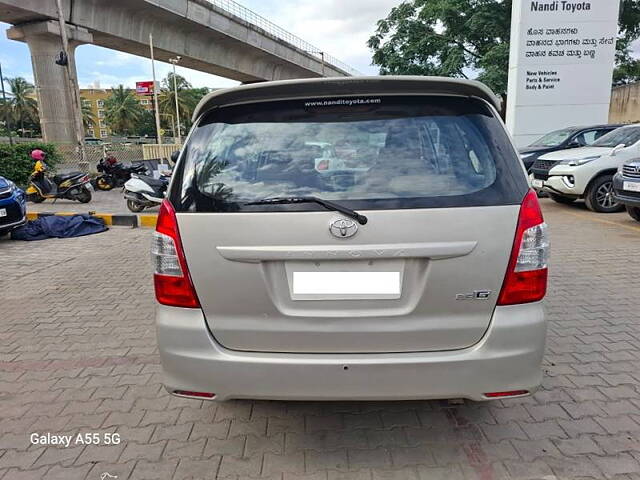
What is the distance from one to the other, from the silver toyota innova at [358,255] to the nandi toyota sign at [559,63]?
1365 cm

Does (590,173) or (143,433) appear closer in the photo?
(143,433)

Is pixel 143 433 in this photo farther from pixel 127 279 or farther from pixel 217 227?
pixel 127 279

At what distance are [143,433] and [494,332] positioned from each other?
190cm

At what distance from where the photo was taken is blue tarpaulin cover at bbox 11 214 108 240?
26.6 ft

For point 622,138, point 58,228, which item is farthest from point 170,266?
point 622,138

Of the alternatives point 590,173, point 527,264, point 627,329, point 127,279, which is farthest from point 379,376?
point 590,173

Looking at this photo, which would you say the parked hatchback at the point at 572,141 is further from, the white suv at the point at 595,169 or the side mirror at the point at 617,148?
the side mirror at the point at 617,148

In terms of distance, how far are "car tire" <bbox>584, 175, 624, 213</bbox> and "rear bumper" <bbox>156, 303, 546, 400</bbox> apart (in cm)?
821

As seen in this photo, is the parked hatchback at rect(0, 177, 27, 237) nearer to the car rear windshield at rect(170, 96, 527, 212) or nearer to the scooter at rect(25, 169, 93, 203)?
the scooter at rect(25, 169, 93, 203)

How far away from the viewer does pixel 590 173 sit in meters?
8.71

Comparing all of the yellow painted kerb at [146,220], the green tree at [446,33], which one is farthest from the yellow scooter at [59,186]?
the green tree at [446,33]

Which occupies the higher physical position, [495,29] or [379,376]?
[495,29]

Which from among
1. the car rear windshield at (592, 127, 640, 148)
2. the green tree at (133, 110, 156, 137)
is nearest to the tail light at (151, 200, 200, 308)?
the car rear windshield at (592, 127, 640, 148)

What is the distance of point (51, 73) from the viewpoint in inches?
734
